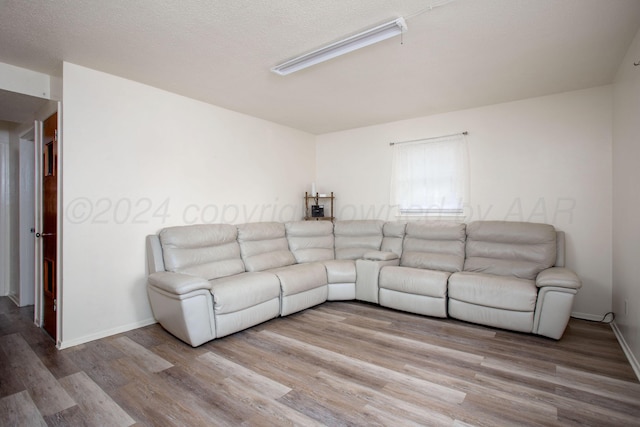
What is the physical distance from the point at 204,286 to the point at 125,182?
138 cm

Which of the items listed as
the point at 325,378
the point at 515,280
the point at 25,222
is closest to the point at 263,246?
the point at 325,378

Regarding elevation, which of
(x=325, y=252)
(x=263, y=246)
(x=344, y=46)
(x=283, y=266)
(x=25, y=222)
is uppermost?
(x=344, y=46)

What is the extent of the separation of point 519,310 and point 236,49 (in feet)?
11.0

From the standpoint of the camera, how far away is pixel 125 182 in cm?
317

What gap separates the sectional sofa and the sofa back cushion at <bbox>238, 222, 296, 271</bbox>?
0.05ft

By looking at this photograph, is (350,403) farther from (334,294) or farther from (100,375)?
(334,294)

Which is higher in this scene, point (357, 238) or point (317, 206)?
point (317, 206)

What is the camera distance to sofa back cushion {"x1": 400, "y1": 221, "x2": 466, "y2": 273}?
379 centimetres

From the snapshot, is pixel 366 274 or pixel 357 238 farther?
pixel 357 238

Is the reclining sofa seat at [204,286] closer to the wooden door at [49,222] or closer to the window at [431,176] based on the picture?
the wooden door at [49,222]

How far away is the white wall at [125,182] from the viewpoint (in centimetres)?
284

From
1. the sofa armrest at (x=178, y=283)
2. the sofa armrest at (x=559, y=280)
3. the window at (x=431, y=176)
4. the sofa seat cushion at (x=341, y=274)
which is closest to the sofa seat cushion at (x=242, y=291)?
the sofa armrest at (x=178, y=283)

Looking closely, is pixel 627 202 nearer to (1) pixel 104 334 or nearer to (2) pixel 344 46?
(2) pixel 344 46

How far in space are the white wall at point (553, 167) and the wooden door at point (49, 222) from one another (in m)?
4.14
